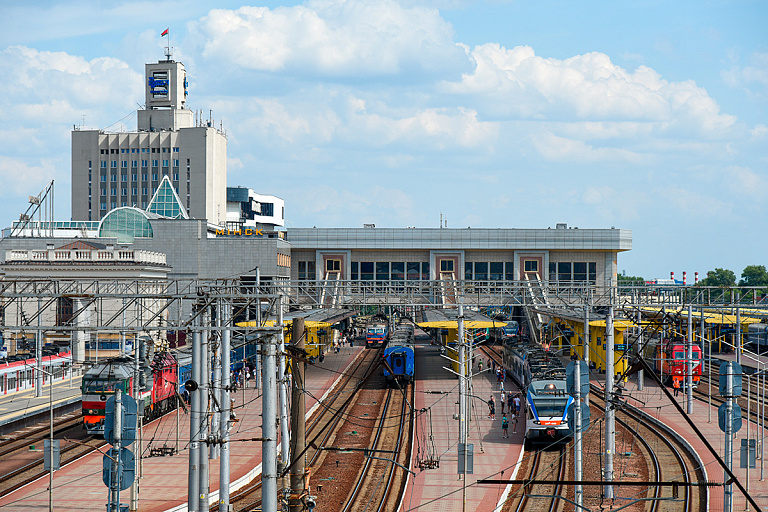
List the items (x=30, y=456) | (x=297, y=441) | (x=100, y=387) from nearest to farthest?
(x=297, y=441), (x=30, y=456), (x=100, y=387)

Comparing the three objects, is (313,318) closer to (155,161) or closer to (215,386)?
(215,386)

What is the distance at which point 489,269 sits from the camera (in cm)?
9762

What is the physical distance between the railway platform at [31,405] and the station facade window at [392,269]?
47.6 meters

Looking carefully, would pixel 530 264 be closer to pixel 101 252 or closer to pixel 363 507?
pixel 101 252

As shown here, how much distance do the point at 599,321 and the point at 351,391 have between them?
1682cm

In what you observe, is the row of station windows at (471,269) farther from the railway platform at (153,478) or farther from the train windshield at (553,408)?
the train windshield at (553,408)

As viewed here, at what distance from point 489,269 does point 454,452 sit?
64.3m

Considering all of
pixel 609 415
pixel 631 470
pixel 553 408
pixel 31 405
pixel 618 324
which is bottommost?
pixel 31 405

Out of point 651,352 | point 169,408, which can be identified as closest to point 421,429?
point 169,408

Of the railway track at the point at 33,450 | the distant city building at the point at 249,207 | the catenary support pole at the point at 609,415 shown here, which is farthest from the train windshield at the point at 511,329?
the distant city building at the point at 249,207

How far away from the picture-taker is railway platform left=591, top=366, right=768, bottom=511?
2725cm

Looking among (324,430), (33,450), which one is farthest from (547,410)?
(33,450)

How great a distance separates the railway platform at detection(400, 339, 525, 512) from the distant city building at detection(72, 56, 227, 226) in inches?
3791

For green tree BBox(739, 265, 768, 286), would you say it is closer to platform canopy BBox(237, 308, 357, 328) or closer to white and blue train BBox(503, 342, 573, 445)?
platform canopy BBox(237, 308, 357, 328)
